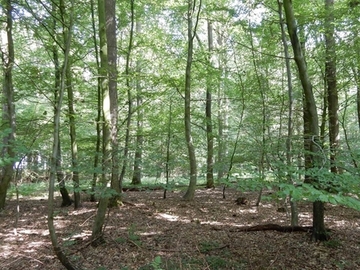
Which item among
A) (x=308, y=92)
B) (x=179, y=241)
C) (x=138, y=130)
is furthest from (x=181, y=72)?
(x=179, y=241)

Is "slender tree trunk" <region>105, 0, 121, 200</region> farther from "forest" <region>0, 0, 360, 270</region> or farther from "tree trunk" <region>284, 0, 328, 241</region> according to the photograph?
"tree trunk" <region>284, 0, 328, 241</region>

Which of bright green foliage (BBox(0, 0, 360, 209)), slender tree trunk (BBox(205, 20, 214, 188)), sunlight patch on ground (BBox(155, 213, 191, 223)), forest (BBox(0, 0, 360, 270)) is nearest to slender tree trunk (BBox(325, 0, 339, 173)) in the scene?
forest (BBox(0, 0, 360, 270))

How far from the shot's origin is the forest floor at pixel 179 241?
474cm

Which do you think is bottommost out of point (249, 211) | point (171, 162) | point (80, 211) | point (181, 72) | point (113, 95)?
point (249, 211)

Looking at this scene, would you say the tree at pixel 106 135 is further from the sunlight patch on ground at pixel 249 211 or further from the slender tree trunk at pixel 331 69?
the sunlight patch on ground at pixel 249 211

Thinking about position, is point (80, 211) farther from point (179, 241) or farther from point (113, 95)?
point (113, 95)

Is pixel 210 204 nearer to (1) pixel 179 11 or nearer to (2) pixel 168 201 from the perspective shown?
(2) pixel 168 201

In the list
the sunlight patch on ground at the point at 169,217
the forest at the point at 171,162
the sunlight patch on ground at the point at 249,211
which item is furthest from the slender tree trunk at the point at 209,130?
the sunlight patch on ground at the point at 169,217

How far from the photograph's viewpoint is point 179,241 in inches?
226

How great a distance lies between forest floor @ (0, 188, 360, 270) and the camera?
474 cm

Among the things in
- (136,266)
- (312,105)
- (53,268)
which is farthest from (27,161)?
(312,105)

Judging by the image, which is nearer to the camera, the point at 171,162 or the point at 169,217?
the point at 169,217

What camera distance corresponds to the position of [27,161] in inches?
176

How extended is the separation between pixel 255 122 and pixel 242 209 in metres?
3.16
